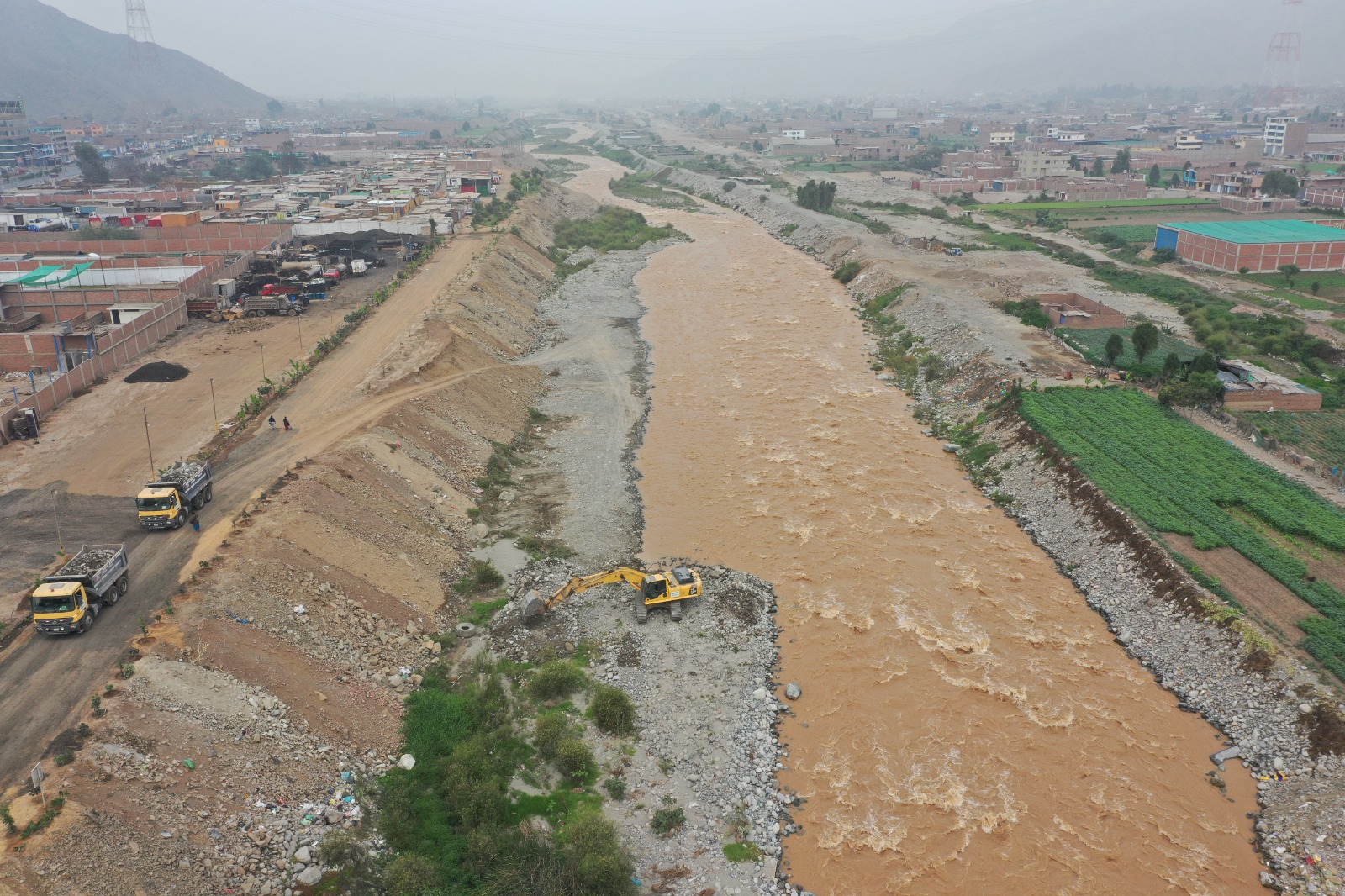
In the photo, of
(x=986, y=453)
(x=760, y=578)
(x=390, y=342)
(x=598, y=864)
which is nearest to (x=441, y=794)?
(x=598, y=864)

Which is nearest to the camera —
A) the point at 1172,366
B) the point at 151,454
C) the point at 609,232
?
the point at 151,454

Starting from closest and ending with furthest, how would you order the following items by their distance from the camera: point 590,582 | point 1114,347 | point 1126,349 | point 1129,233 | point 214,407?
point 590,582
point 214,407
point 1114,347
point 1126,349
point 1129,233

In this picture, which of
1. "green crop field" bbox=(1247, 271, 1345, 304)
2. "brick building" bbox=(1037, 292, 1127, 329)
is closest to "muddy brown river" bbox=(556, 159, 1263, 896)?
"brick building" bbox=(1037, 292, 1127, 329)

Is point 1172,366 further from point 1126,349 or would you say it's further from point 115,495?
point 115,495

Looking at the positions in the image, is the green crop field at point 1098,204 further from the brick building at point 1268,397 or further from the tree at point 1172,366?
the brick building at point 1268,397

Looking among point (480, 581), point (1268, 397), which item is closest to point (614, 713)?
point (480, 581)

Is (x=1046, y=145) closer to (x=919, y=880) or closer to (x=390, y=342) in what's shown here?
(x=390, y=342)
